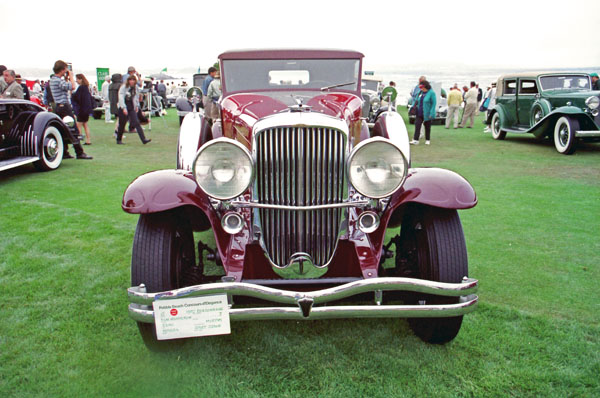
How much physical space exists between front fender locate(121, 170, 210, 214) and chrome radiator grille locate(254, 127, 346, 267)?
1.20ft

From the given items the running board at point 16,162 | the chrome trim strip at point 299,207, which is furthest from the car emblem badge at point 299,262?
the running board at point 16,162

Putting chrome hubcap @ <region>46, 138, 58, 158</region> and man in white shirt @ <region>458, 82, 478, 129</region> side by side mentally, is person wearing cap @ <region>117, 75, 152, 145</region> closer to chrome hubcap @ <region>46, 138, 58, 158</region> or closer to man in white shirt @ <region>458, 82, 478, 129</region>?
chrome hubcap @ <region>46, 138, 58, 158</region>

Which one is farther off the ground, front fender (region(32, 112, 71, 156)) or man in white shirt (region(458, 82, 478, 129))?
man in white shirt (region(458, 82, 478, 129))

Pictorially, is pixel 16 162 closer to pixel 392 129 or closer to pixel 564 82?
pixel 392 129

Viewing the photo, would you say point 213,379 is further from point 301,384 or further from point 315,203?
point 315,203

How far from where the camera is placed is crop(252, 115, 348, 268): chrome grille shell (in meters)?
2.39

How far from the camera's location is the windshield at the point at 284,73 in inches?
146

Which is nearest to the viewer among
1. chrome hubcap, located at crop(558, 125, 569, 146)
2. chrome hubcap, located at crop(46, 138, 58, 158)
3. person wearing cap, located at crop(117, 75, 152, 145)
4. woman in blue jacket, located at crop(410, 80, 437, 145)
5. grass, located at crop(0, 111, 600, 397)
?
grass, located at crop(0, 111, 600, 397)

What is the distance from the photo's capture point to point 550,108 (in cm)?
1058

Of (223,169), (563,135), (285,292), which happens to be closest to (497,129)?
(563,135)

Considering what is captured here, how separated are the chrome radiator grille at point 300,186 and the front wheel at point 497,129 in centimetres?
1170

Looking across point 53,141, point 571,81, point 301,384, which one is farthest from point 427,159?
point 301,384

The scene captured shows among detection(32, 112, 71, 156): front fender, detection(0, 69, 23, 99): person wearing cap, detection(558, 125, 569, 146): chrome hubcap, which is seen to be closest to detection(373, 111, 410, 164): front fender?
detection(32, 112, 71, 156): front fender

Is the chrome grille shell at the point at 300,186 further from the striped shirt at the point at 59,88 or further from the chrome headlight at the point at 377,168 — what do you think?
the striped shirt at the point at 59,88
